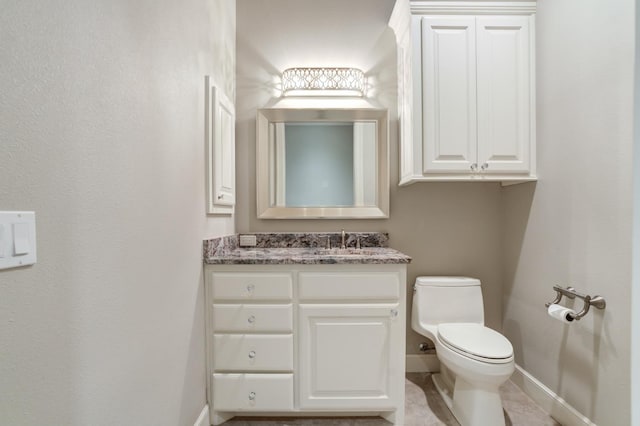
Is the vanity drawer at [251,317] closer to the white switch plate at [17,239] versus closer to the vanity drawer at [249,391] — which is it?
the vanity drawer at [249,391]

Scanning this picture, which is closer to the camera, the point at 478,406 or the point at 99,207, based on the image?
the point at 99,207

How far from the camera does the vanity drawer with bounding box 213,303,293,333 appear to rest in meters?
1.68

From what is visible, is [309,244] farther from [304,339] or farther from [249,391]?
[249,391]

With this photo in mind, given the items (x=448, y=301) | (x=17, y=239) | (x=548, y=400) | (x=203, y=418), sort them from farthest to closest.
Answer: (x=448, y=301) < (x=548, y=400) < (x=203, y=418) < (x=17, y=239)

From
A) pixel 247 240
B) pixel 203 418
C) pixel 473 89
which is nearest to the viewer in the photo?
pixel 203 418

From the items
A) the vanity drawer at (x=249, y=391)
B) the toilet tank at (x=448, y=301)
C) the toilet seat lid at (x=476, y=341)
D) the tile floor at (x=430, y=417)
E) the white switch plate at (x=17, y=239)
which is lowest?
the tile floor at (x=430, y=417)

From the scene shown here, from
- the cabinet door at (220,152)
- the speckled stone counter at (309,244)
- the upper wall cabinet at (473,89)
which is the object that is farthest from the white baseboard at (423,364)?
the cabinet door at (220,152)

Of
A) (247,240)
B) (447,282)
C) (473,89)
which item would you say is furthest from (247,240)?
(473,89)

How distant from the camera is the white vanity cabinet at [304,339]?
1679mm

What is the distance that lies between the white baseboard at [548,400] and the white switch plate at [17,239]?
89.7 inches

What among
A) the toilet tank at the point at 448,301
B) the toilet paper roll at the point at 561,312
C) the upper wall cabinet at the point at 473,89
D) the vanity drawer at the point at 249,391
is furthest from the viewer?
the toilet tank at the point at 448,301

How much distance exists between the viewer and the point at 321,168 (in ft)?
7.54

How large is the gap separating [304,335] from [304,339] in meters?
0.02

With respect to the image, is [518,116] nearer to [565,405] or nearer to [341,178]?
[341,178]
